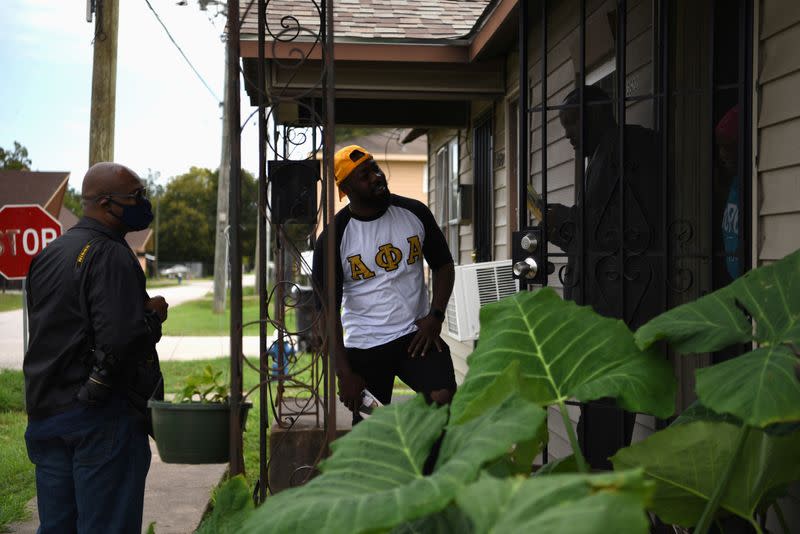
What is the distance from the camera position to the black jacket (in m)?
3.24

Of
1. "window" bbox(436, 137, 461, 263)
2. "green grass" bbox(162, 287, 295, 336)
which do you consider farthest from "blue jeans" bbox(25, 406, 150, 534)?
"green grass" bbox(162, 287, 295, 336)

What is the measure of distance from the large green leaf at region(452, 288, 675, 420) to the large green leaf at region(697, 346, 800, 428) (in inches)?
8.4

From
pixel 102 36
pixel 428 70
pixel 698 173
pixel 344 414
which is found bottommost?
pixel 344 414

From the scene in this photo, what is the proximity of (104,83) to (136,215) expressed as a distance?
233 inches

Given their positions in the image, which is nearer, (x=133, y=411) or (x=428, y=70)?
(x=133, y=411)

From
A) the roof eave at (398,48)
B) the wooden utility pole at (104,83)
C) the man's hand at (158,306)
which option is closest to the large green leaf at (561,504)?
the man's hand at (158,306)

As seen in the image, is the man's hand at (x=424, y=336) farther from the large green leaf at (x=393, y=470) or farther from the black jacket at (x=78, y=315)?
the large green leaf at (x=393, y=470)

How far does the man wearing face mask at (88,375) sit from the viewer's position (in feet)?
10.7

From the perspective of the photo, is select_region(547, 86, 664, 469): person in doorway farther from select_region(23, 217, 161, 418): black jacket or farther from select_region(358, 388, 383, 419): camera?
select_region(23, 217, 161, 418): black jacket

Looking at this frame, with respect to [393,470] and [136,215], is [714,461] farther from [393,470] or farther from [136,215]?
[136,215]

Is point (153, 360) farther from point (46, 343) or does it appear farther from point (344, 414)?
point (344, 414)

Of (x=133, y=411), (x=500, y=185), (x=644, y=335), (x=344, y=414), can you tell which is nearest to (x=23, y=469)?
(x=344, y=414)

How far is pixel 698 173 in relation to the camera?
453cm

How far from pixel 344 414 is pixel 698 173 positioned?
292cm
